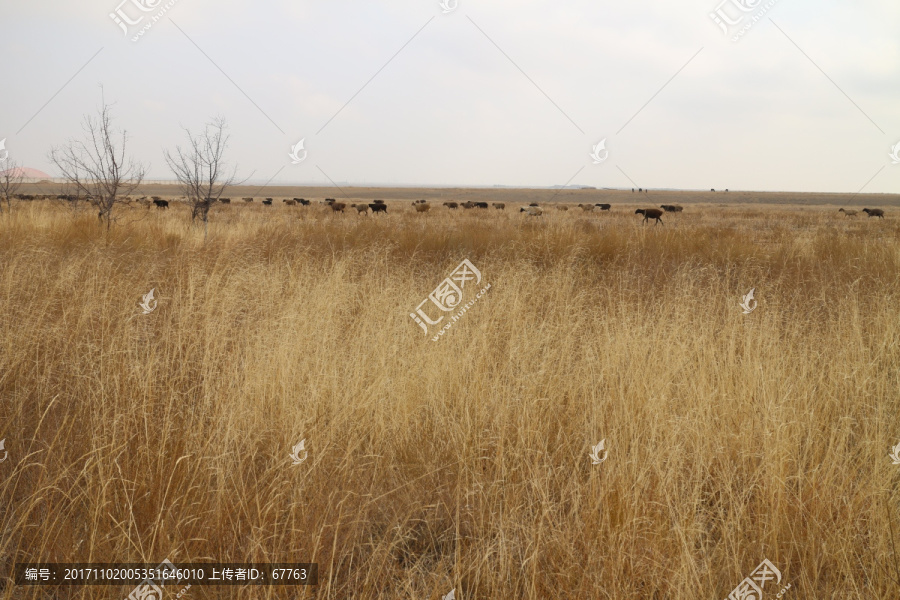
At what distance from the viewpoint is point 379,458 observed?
2.84m

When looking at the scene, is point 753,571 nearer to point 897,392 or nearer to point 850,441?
point 850,441

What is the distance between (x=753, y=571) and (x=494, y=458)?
1.25 meters

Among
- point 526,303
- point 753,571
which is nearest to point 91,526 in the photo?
point 753,571
